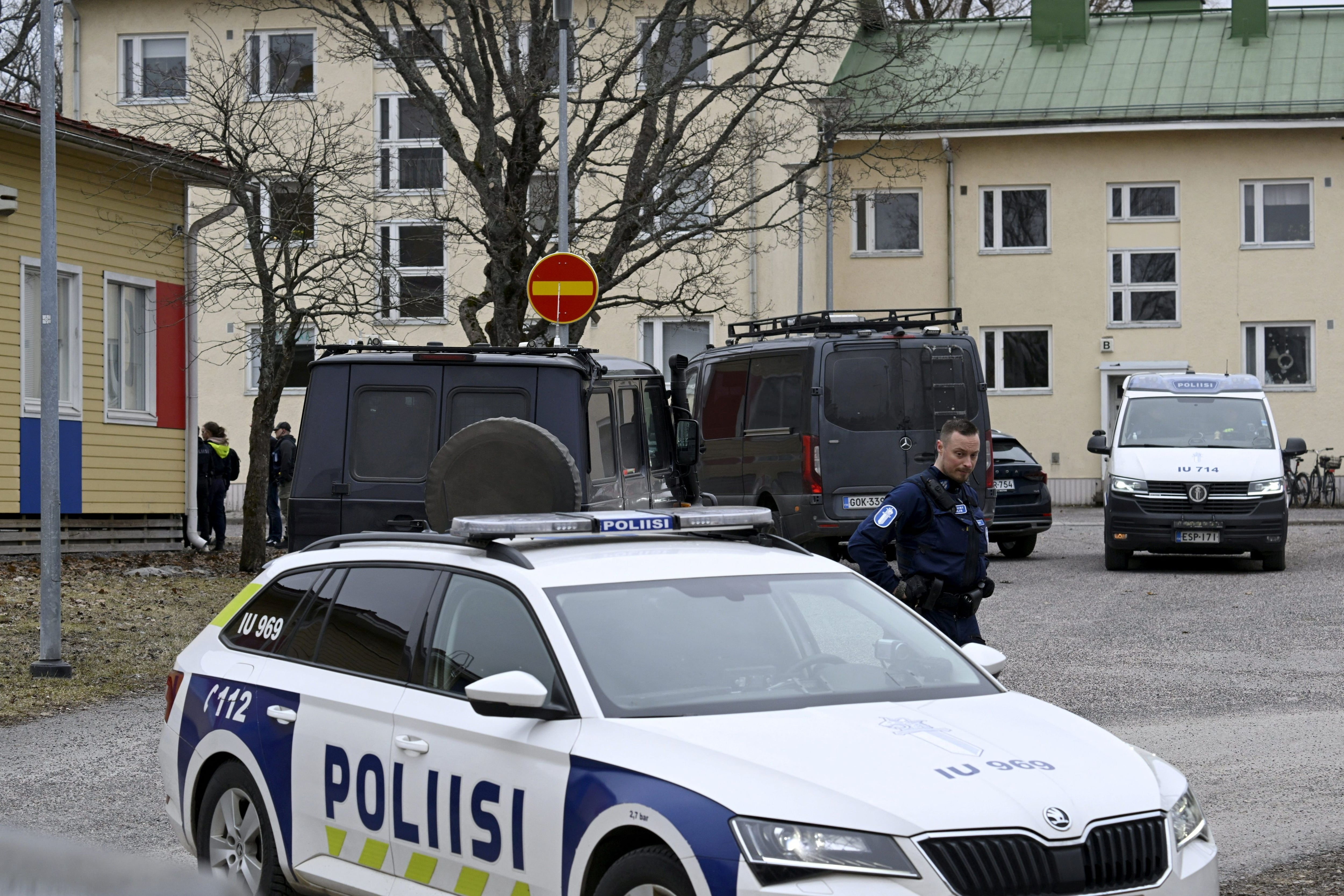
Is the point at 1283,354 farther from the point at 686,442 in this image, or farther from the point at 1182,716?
the point at 1182,716

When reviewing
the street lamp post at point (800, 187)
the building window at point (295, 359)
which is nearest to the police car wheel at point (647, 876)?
the building window at point (295, 359)

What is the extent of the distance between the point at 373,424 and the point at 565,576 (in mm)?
6054

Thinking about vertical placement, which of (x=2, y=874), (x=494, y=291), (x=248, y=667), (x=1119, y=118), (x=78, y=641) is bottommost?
(x=78, y=641)

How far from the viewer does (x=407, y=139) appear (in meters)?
38.6

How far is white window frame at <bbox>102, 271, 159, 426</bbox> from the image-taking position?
21.3 meters

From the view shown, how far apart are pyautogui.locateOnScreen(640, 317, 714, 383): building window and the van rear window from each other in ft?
63.8

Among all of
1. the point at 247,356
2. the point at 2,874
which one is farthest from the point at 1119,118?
A: the point at 2,874

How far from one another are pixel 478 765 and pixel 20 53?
108 ft

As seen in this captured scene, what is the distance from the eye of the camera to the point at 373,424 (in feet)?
36.7

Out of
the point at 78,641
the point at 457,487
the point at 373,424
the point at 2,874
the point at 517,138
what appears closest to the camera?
the point at 2,874

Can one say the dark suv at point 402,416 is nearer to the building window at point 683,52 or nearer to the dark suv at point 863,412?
the dark suv at point 863,412

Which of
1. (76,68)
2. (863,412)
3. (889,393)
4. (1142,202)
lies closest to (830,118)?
(889,393)

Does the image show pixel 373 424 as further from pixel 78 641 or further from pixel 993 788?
pixel 993 788

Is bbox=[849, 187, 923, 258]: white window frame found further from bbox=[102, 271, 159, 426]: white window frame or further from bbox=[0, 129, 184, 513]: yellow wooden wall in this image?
bbox=[102, 271, 159, 426]: white window frame
